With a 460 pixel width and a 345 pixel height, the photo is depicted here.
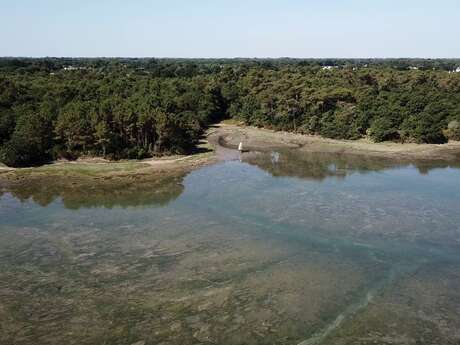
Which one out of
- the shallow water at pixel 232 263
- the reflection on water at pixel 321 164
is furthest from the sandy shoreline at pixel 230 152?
the shallow water at pixel 232 263

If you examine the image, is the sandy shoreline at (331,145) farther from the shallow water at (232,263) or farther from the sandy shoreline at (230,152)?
the shallow water at (232,263)

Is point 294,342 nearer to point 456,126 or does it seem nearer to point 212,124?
point 456,126

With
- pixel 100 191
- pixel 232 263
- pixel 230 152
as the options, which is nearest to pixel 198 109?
pixel 230 152

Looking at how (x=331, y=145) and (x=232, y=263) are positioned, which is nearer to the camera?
(x=232, y=263)

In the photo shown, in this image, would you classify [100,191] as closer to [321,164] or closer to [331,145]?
[321,164]

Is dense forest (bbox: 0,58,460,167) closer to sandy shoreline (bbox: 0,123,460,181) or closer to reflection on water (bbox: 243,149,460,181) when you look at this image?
sandy shoreline (bbox: 0,123,460,181)

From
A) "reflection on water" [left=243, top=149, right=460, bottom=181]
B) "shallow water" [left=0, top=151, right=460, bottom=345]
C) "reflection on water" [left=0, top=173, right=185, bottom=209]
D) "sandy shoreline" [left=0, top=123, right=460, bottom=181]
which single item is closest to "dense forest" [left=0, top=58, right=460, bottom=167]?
"sandy shoreline" [left=0, top=123, right=460, bottom=181]
